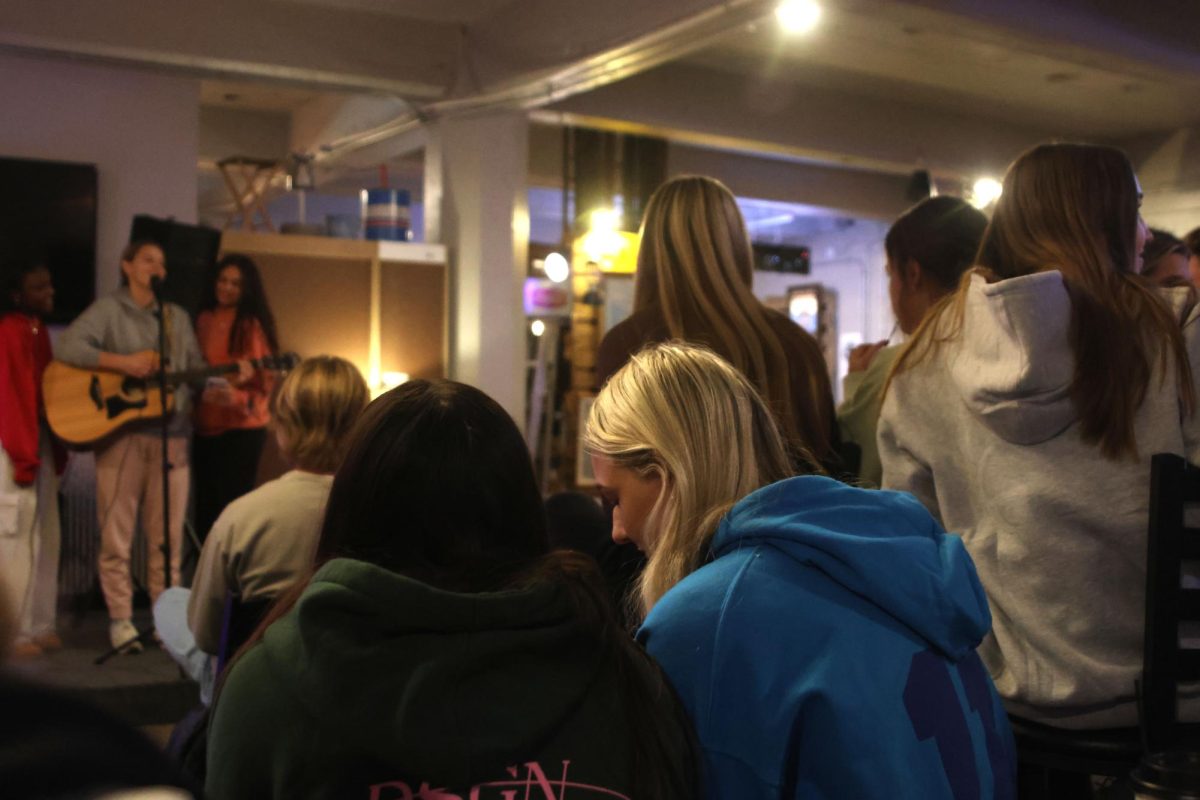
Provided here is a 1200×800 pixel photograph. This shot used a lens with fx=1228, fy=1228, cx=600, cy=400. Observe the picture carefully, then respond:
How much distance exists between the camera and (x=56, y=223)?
650cm

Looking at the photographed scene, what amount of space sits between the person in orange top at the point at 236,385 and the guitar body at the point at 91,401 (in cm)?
56

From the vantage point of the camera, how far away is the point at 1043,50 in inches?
267

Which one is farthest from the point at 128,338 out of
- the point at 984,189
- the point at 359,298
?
the point at 984,189

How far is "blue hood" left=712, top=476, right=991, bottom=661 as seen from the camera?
1.19 meters

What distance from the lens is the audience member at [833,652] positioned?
3.75 feet

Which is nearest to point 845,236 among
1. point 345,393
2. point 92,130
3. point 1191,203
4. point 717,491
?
point 1191,203

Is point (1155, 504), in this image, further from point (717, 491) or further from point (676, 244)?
point (676, 244)

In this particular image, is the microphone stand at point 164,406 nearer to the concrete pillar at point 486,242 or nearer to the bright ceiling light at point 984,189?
the concrete pillar at point 486,242

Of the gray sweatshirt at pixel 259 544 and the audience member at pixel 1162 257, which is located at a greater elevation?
the audience member at pixel 1162 257

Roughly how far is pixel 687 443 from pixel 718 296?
2.91 ft

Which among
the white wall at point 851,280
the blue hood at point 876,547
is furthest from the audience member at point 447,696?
the white wall at point 851,280

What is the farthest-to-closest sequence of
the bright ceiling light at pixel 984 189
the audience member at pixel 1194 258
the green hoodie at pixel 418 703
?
1. the bright ceiling light at pixel 984 189
2. the audience member at pixel 1194 258
3. the green hoodie at pixel 418 703

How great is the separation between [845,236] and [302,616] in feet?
48.5

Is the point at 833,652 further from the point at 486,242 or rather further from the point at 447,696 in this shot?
the point at 486,242
